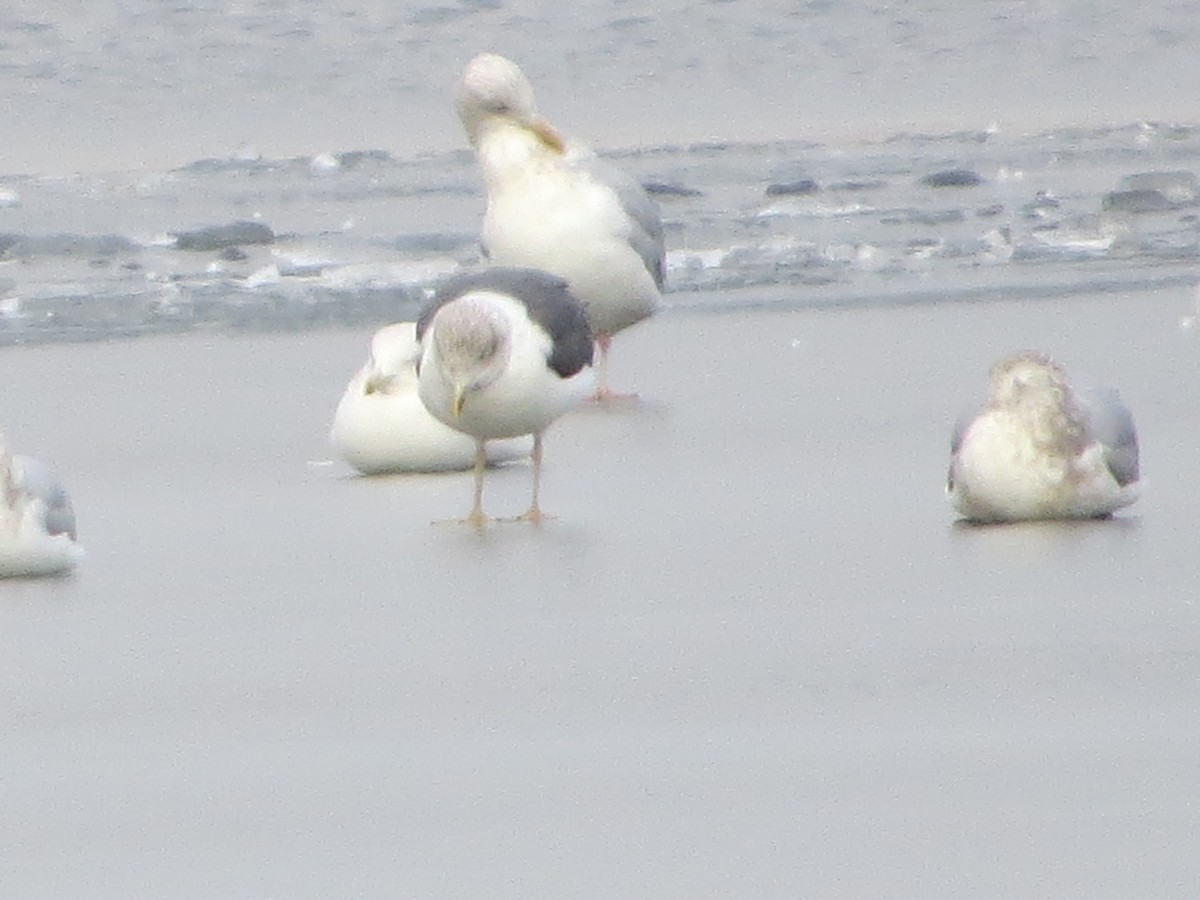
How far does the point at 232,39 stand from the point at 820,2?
6279 mm

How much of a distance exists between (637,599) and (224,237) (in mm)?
11886

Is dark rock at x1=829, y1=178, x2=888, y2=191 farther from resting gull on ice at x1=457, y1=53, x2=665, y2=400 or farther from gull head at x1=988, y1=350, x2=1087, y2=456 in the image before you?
gull head at x1=988, y1=350, x2=1087, y2=456

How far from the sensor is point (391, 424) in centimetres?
916

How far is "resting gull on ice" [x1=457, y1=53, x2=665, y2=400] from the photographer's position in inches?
463

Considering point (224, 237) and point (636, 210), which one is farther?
point (224, 237)

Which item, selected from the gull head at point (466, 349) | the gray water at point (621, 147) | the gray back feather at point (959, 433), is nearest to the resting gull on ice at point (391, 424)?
the gull head at point (466, 349)

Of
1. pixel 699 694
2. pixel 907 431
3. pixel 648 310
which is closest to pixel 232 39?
pixel 648 310

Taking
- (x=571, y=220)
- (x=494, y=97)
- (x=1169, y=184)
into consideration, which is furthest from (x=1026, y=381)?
(x=1169, y=184)

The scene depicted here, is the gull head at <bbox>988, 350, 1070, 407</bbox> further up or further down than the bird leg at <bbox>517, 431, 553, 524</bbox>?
further up

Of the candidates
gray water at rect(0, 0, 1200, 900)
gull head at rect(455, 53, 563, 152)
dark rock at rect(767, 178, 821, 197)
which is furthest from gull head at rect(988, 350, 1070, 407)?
dark rock at rect(767, 178, 821, 197)

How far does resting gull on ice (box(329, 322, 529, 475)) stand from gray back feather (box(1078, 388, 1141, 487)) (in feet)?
6.67

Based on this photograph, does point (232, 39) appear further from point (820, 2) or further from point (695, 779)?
point (695, 779)

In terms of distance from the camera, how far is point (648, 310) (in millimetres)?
12141

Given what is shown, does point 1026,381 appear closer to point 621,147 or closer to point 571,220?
point 571,220
